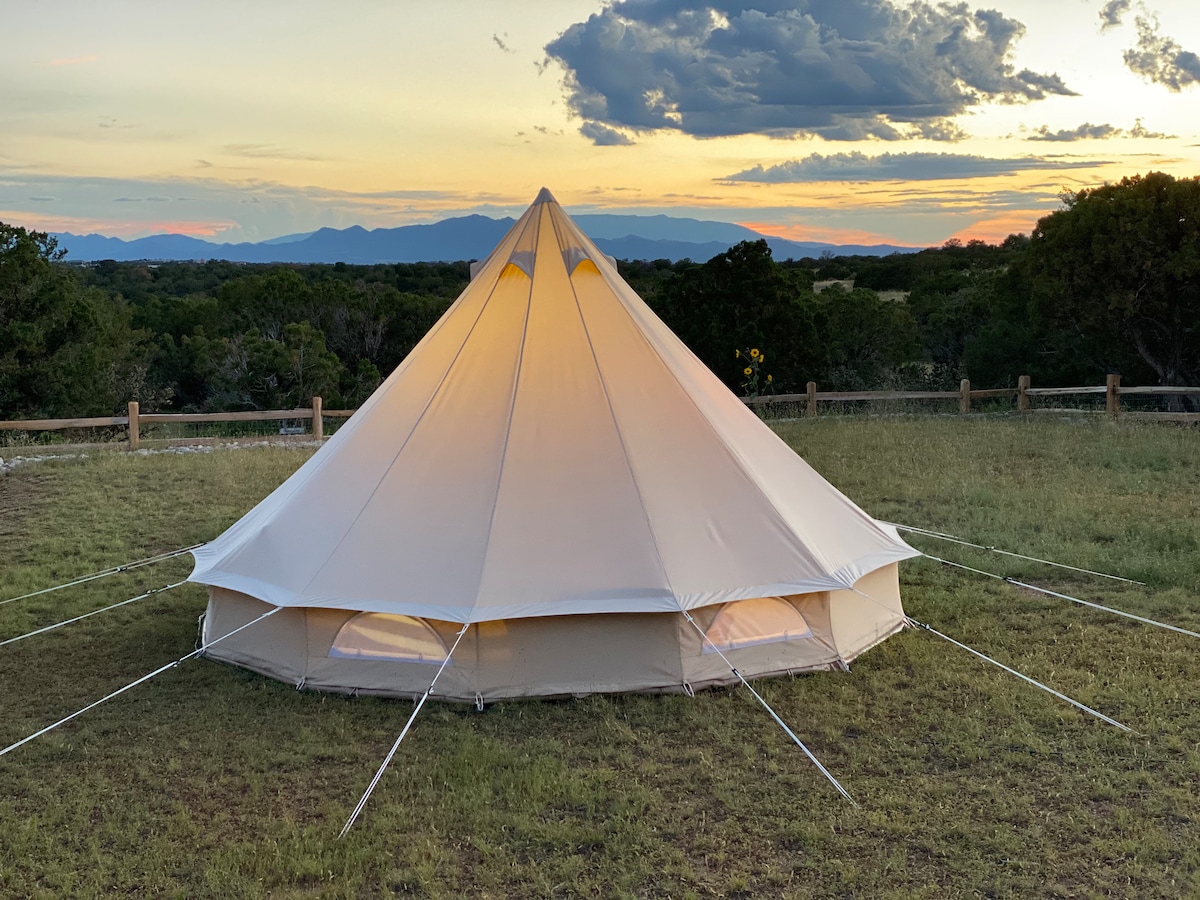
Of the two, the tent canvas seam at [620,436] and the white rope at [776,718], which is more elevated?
the tent canvas seam at [620,436]

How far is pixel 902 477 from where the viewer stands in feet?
37.8

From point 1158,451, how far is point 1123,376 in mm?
7619

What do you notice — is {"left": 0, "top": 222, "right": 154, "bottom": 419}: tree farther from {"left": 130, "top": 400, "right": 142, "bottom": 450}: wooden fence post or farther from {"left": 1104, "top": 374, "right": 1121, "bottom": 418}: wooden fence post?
{"left": 1104, "top": 374, "right": 1121, "bottom": 418}: wooden fence post

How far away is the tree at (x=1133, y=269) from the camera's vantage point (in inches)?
663

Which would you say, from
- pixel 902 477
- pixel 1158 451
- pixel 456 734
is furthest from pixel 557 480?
pixel 1158 451

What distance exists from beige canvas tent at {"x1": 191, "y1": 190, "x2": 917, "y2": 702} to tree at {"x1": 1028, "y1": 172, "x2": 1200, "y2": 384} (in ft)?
43.6

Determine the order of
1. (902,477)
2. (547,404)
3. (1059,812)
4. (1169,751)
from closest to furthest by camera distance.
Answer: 1. (1059,812)
2. (1169,751)
3. (547,404)
4. (902,477)

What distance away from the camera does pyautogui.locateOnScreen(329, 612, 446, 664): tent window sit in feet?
16.8

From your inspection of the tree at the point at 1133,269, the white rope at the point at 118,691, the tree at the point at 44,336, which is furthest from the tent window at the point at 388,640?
the tree at the point at 1133,269

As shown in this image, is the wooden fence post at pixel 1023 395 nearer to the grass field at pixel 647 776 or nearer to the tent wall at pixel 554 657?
the grass field at pixel 647 776

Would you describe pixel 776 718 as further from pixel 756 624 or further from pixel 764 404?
pixel 764 404

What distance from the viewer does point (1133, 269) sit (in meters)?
17.1

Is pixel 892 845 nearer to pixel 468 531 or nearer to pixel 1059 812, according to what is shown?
pixel 1059 812

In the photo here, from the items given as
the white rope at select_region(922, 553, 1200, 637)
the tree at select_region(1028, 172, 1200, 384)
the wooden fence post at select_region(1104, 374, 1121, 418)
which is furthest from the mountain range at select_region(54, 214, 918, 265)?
the white rope at select_region(922, 553, 1200, 637)
